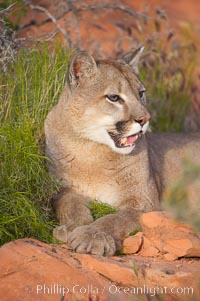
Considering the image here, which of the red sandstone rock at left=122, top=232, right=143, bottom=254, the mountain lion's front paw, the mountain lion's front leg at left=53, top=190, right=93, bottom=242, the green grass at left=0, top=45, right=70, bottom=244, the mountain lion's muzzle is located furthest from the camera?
the mountain lion's muzzle

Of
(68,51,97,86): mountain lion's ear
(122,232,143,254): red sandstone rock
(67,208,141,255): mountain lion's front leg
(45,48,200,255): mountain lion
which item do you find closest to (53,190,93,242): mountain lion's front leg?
(45,48,200,255): mountain lion

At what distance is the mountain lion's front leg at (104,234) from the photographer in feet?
18.5

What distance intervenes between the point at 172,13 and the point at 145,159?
873 cm

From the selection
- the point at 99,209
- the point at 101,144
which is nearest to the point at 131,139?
the point at 101,144

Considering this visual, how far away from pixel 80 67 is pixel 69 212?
1274mm

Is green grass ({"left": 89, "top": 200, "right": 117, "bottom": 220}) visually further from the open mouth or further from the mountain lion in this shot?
the open mouth

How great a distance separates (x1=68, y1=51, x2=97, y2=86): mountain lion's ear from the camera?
664 cm

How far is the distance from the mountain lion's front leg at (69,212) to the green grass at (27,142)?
99 millimetres

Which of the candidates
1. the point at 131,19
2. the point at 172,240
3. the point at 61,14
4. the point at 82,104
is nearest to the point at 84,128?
the point at 82,104

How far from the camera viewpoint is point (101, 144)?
6.69 meters

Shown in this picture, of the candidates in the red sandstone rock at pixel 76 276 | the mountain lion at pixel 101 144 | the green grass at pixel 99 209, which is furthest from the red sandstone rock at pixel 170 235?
the green grass at pixel 99 209

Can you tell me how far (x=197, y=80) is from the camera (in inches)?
438

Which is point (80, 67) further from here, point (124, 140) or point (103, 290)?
point (103, 290)

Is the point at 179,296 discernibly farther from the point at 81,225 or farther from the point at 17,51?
the point at 17,51
